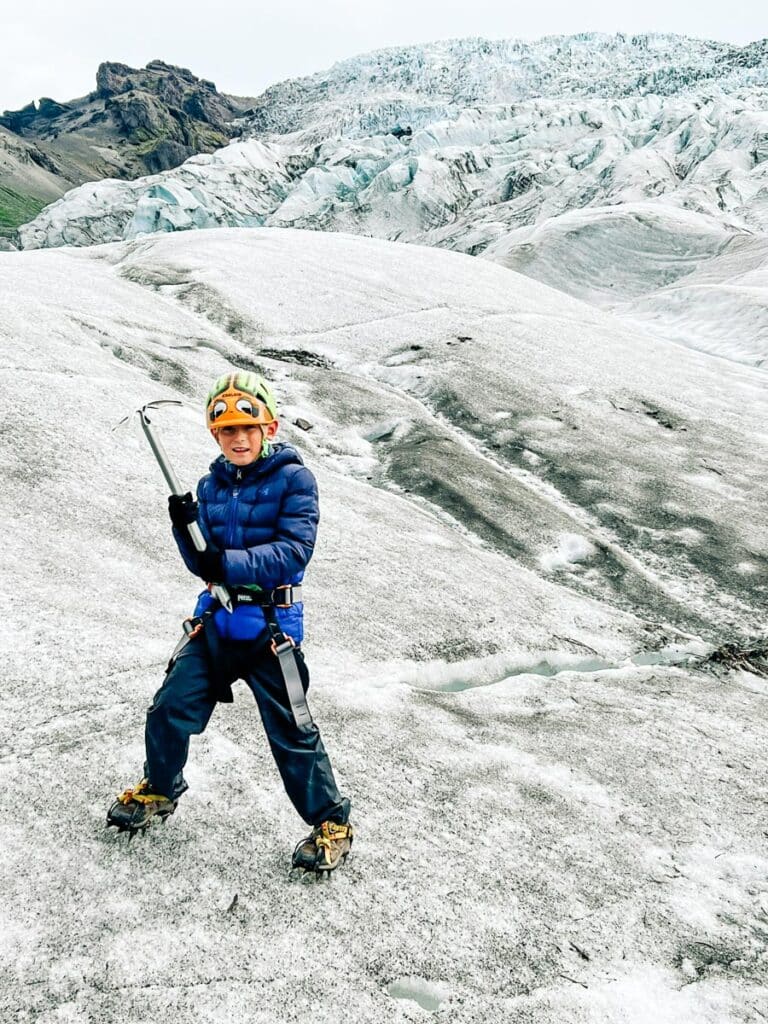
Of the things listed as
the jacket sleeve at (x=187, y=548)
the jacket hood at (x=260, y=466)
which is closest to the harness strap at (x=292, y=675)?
the jacket sleeve at (x=187, y=548)

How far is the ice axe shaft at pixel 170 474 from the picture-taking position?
3.84 meters

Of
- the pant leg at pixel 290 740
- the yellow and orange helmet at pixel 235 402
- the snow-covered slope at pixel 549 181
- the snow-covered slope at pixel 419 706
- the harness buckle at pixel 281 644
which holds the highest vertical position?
the snow-covered slope at pixel 549 181

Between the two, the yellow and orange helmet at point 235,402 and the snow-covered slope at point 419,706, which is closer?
the snow-covered slope at point 419,706

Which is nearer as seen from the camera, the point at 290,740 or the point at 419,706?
the point at 290,740

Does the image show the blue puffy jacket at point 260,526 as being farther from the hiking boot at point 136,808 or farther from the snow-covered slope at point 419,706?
the snow-covered slope at point 419,706

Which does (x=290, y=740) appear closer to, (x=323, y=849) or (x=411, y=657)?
(x=323, y=849)

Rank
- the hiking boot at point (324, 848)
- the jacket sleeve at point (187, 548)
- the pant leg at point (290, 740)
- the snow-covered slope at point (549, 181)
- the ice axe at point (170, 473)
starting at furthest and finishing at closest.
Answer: the snow-covered slope at point (549, 181)
the hiking boot at point (324, 848)
the pant leg at point (290, 740)
the jacket sleeve at point (187, 548)
the ice axe at point (170, 473)

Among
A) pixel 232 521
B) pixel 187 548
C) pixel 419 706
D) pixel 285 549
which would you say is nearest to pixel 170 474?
pixel 187 548

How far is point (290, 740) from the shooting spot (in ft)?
13.7

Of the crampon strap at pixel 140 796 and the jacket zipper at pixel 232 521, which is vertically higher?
the jacket zipper at pixel 232 521

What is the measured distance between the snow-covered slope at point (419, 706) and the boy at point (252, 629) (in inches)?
16.9

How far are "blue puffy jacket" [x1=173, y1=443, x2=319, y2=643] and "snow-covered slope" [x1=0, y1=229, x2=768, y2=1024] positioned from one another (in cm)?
145

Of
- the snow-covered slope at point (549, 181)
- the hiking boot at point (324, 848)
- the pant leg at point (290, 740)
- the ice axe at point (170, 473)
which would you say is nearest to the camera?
the ice axe at point (170, 473)

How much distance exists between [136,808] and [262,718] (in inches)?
39.9
